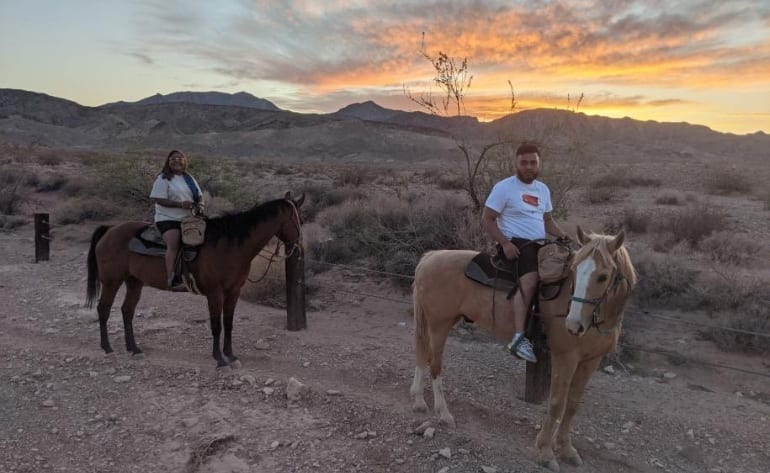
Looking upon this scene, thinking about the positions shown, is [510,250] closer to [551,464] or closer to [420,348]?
[420,348]

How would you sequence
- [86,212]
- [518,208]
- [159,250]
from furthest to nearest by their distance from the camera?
[86,212], [159,250], [518,208]

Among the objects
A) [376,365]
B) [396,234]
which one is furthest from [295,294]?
[396,234]

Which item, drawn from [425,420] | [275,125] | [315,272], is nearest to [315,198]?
[315,272]

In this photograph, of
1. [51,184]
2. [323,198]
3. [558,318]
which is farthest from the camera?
[51,184]

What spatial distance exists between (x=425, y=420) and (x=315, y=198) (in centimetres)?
1483

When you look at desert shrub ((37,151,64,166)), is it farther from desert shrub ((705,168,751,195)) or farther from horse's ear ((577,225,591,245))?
horse's ear ((577,225,591,245))

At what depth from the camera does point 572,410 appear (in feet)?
14.5

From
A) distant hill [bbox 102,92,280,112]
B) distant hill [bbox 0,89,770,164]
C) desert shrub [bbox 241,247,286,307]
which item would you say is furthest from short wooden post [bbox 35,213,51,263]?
distant hill [bbox 102,92,280,112]

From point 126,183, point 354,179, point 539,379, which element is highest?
point 354,179

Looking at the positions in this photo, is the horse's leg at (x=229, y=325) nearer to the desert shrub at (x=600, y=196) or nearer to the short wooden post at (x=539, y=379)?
the short wooden post at (x=539, y=379)

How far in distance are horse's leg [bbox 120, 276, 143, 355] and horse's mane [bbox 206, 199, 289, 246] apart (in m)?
1.41

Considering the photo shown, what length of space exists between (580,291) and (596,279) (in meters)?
0.14

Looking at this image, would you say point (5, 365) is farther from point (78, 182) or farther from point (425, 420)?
point (78, 182)

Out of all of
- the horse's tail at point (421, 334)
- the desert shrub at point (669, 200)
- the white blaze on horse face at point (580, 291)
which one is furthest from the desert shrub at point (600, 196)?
the white blaze on horse face at point (580, 291)
